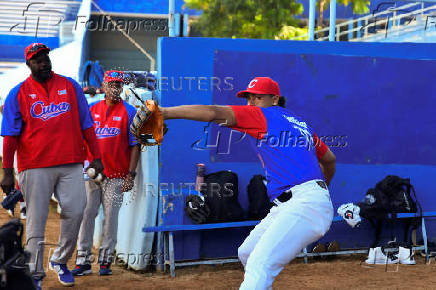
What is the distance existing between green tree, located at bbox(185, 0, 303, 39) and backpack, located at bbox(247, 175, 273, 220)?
16657 mm

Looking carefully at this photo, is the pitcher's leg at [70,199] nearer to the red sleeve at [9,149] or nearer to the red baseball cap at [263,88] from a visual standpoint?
the red sleeve at [9,149]

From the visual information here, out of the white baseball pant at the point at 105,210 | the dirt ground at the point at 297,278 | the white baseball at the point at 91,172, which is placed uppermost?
the white baseball at the point at 91,172

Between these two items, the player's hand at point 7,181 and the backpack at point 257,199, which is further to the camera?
the backpack at point 257,199

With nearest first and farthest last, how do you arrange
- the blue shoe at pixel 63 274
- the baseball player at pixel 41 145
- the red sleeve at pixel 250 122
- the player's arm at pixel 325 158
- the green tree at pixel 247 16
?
the red sleeve at pixel 250 122, the player's arm at pixel 325 158, the baseball player at pixel 41 145, the blue shoe at pixel 63 274, the green tree at pixel 247 16

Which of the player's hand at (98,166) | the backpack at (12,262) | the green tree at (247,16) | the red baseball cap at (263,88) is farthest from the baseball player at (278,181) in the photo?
the green tree at (247,16)

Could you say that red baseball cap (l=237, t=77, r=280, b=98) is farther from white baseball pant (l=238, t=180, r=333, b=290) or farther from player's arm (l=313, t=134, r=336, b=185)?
white baseball pant (l=238, t=180, r=333, b=290)

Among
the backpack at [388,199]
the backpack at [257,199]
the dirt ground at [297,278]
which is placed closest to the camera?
the dirt ground at [297,278]

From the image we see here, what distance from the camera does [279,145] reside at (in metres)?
4.66

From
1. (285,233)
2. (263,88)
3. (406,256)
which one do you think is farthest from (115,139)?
(406,256)

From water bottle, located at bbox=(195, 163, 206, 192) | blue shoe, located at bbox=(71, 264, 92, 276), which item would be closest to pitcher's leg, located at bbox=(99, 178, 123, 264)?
blue shoe, located at bbox=(71, 264, 92, 276)

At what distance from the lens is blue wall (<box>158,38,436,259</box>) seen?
7.43 m

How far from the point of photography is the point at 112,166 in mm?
7051

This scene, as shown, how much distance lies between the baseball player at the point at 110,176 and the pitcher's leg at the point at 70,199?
786mm

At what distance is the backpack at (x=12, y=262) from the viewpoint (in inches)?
147
